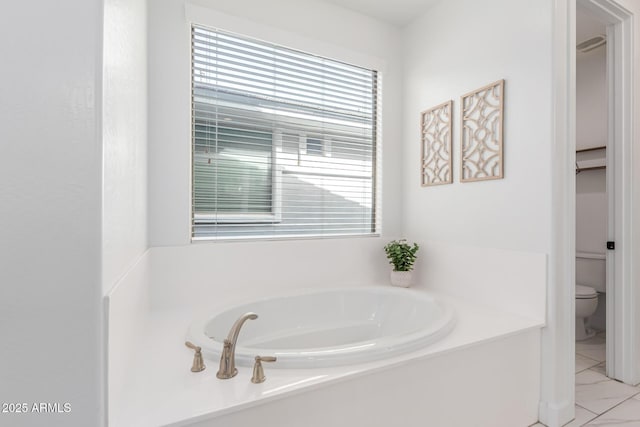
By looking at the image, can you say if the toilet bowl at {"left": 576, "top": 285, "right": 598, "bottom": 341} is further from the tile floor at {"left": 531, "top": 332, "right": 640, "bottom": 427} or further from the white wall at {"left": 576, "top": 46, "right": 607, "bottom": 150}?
the white wall at {"left": 576, "top": 46, "right": 607, "bottom": 150}

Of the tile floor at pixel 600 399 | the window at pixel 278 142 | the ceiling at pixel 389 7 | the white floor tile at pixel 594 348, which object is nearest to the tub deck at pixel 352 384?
the tile floor at pixel 600 399

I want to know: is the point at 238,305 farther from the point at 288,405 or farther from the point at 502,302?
the point at 502,302

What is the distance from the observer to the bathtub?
1.55m

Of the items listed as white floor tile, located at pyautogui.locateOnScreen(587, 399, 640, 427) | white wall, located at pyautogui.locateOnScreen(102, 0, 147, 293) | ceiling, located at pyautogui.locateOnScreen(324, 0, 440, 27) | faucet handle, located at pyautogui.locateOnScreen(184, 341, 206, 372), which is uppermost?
ceiling, located at pyautogui.locateOnScreen(324, 0, 440, 27)

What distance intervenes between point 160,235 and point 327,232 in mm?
1088

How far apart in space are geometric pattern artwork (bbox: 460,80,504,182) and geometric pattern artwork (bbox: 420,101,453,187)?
11 cm

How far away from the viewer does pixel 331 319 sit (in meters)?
1.99

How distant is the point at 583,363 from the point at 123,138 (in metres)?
2.99

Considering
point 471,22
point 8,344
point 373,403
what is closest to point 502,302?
point 373,403

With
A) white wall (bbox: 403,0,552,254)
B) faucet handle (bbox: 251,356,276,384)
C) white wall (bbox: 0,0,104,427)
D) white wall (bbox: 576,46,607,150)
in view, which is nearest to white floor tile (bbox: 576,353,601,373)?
white wall (bbox: 403,0,552,254)

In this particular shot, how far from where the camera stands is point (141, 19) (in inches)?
56.4

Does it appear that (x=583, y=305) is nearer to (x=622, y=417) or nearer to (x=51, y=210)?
(x=622, y=417)

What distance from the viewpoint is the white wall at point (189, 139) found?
1717mm

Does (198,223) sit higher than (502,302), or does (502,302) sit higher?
(198,223)
